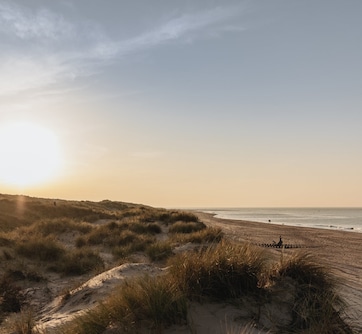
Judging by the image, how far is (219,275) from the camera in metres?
5.95

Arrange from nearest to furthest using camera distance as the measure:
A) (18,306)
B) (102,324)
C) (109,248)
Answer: (102,324), (18,306), (109,248)

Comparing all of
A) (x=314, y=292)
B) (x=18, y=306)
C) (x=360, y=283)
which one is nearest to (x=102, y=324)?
(x=314, y=292)

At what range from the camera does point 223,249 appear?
6.90 meters

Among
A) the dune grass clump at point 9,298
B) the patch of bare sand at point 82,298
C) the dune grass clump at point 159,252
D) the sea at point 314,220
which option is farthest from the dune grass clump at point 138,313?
the sea at point 314,220

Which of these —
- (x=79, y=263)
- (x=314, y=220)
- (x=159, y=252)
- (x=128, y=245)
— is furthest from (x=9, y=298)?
(x=314, y=220)

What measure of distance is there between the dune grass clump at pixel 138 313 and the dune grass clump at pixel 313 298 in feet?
5.85

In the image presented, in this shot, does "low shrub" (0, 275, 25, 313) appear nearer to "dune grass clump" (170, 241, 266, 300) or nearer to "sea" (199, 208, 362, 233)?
"dune grass clump" (170, 241, 266, 300)

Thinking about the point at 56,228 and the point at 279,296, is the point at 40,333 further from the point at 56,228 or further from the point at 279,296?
the point at 56,228

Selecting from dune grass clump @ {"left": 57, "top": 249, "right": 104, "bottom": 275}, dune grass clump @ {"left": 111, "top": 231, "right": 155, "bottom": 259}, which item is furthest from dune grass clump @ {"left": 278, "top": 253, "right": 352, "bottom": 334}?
dune grass clump @ {"left": 111, "top": 231, "right": 155, "bottom": 259}

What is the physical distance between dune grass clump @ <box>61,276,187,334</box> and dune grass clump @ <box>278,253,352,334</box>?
1783 mm

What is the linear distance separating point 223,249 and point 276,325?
65.7 inches

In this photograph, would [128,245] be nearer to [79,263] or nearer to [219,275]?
[79,263]

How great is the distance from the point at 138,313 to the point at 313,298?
2.95 metres

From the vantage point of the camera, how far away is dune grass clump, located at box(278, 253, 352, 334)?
18.1ft
